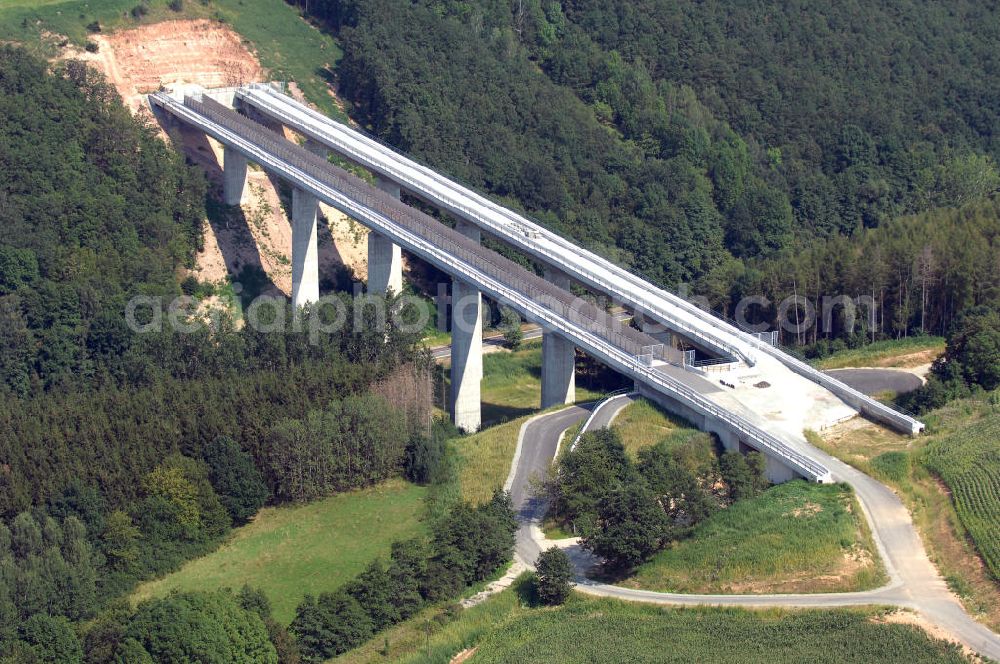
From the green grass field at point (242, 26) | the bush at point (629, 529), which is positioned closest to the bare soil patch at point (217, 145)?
the green grass field at point (242, 26)

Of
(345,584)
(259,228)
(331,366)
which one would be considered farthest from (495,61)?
(345,584)

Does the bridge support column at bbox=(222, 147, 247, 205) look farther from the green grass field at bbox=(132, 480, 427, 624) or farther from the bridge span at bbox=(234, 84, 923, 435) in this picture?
the green grass field at bbox=(132, 480, 427, 624)

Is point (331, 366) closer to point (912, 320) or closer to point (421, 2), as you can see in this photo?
point (912, 320)

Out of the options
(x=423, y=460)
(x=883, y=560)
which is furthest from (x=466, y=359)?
(x=883, y=560)

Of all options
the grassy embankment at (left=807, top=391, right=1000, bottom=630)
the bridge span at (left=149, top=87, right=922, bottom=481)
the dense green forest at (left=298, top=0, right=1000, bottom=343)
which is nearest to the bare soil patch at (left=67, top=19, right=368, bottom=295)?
the bridge span at (left=149, top=87, right=922, bottom=481)

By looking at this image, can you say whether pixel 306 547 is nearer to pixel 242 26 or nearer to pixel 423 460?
pixel 423 460

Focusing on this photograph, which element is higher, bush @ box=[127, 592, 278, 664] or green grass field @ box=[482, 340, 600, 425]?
bush @ box=[127, 592, 278, 664]

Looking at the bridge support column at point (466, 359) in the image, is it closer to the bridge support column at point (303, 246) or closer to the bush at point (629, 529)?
the bridge support column at point (303, 246)
